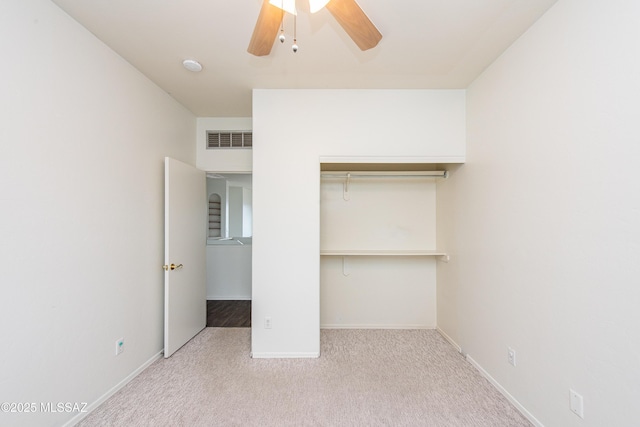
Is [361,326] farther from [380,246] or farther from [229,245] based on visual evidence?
[229,245]

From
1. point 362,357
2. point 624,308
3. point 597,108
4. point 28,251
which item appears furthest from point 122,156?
point 624,308

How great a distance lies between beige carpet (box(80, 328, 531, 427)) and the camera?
1.78 meters

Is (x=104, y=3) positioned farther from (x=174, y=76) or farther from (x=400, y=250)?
(x=400, y=250)

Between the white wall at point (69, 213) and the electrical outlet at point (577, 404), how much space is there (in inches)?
120

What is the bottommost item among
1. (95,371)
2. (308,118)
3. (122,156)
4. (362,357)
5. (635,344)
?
(362,357)

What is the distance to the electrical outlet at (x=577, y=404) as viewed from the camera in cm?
140

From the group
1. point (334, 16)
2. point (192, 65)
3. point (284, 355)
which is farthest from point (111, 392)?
point (334, 16)

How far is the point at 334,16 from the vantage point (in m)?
1.28

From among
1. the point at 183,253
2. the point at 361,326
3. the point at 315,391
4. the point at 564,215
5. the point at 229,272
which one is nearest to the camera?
Result: the point at 564,215

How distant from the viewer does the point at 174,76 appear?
240 centimetres

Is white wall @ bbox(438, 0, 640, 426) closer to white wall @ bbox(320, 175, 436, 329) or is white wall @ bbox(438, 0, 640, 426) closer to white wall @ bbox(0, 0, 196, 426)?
white wall @ bbox(320, 175, 436, 329)

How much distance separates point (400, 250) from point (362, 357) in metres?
1.33

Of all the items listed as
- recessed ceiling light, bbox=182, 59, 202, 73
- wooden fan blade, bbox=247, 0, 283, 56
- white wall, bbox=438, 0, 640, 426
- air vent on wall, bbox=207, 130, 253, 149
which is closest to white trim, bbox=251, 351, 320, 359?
white wall, bbox=438, 0, 640, 426

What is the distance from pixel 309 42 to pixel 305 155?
0.97 meters
